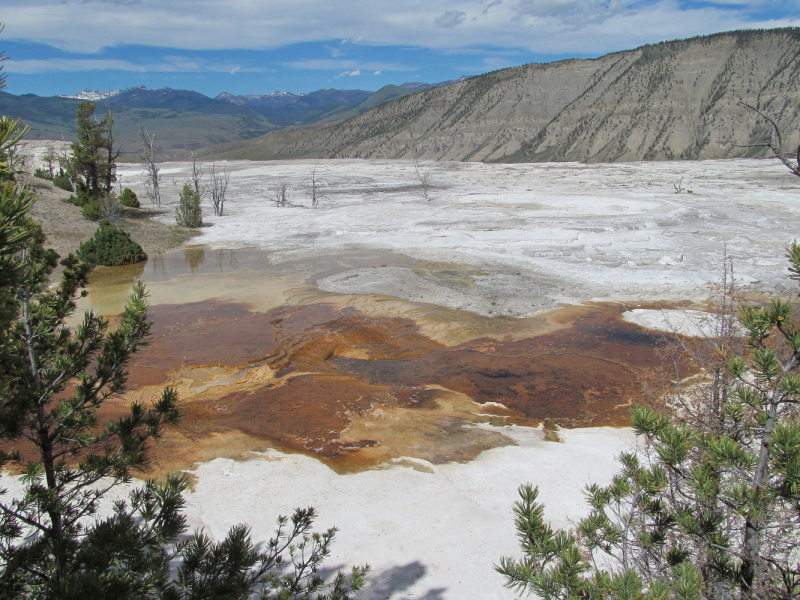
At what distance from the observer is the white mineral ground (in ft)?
21.4

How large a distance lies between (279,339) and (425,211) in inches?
851

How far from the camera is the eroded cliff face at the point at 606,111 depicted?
8069cm

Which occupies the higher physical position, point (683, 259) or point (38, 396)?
point (38, 396)

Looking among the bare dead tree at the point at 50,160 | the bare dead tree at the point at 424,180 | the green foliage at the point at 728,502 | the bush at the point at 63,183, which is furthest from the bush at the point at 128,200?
the green foliage at the point at 728,502

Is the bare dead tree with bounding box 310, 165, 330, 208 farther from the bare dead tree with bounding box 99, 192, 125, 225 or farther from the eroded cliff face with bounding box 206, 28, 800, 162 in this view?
the eroded cliff face with bounding box 206, 28, 800, 162

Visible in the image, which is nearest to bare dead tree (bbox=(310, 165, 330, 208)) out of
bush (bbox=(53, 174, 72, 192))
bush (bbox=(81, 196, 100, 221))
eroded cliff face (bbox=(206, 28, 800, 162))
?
bush (bbox=(81, 196, 100, 221))

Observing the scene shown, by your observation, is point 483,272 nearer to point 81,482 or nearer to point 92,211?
point 81,482

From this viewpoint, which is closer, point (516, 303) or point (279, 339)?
point (279, 339)

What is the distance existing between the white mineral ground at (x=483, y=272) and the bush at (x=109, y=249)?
178 inches

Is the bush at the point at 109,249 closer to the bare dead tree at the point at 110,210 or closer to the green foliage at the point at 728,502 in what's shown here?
A: the bare dead tree at the point at 110,210

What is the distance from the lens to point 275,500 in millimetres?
7145

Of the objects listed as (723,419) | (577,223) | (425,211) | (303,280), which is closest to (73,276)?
(723,419)

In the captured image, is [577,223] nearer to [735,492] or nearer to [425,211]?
[425,211]

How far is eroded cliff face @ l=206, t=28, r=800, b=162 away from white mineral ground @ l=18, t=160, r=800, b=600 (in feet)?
98.6
